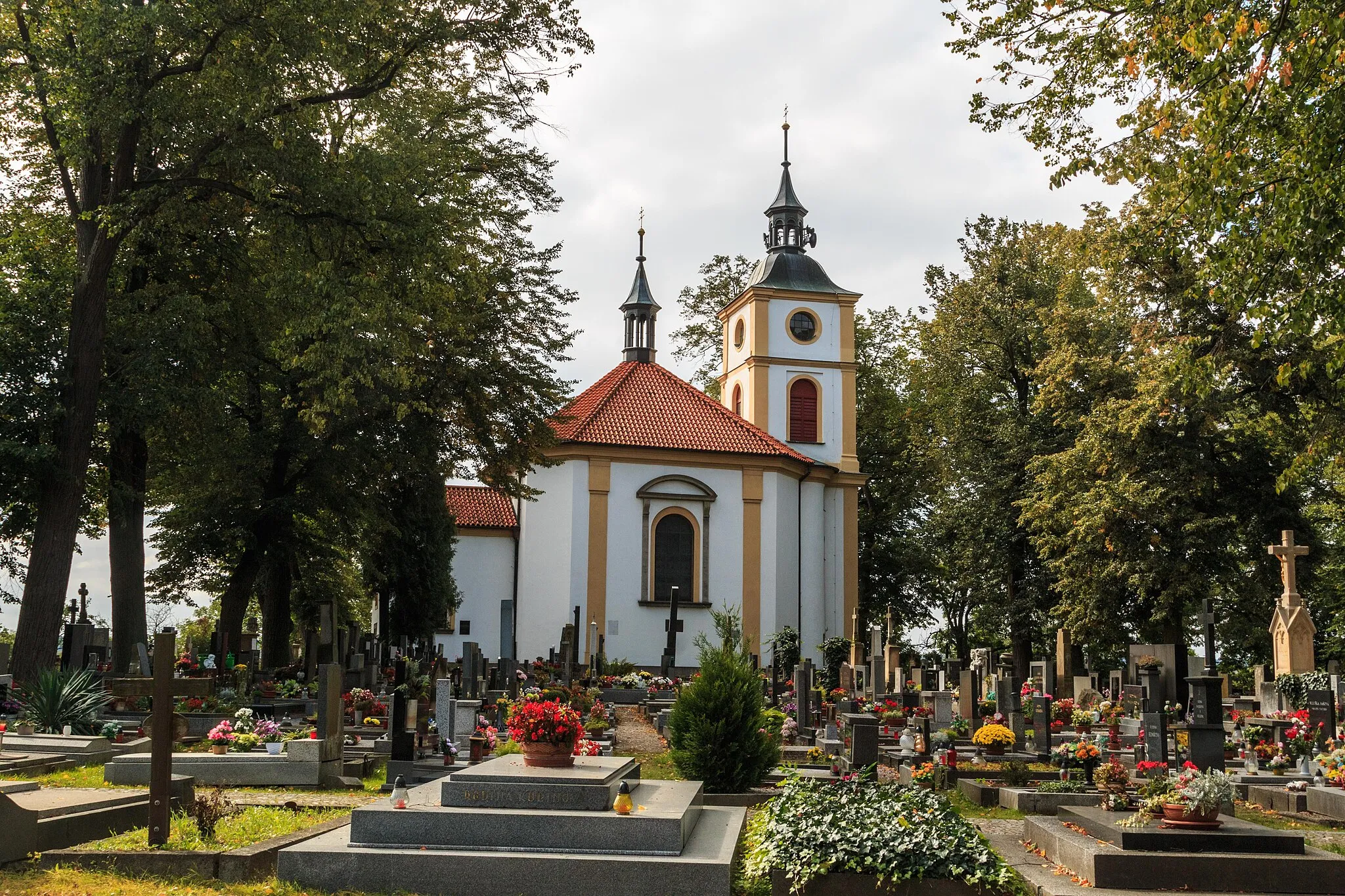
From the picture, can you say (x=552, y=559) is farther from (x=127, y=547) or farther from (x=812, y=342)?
(x=127, y=547)

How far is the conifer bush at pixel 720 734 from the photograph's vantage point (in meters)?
10.8

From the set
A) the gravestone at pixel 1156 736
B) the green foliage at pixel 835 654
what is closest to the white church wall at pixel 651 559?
the green foliage at pixel 835 654

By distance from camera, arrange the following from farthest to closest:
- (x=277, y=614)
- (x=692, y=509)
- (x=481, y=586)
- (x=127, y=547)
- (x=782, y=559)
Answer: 1. (x=481, y=586)
2. (x=782, y=559)
3. (x=692, y=509)
4. (x=277, y=614)
5. (x=127, y=547)

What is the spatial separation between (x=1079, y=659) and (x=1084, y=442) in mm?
8626

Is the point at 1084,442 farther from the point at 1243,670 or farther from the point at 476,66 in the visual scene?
the point at 476,66

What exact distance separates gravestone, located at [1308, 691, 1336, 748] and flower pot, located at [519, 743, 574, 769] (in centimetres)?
940

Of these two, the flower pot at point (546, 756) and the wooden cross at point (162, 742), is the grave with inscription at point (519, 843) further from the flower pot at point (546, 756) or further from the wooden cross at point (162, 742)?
the wooden cross at point (162, 742)

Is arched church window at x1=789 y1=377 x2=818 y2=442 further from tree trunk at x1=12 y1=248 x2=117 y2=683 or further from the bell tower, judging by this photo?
tree trunk at x1=12 y1=248 x2=117 y2=683

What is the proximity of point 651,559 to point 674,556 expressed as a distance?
81 cm

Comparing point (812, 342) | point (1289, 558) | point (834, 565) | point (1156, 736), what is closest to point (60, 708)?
point (1156, 736)

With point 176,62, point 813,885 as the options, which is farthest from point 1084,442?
point 813,885

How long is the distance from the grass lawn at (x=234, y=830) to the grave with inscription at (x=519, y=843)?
1.90ft

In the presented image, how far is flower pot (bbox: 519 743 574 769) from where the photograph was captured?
876 centimetres

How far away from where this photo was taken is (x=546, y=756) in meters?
8.76
